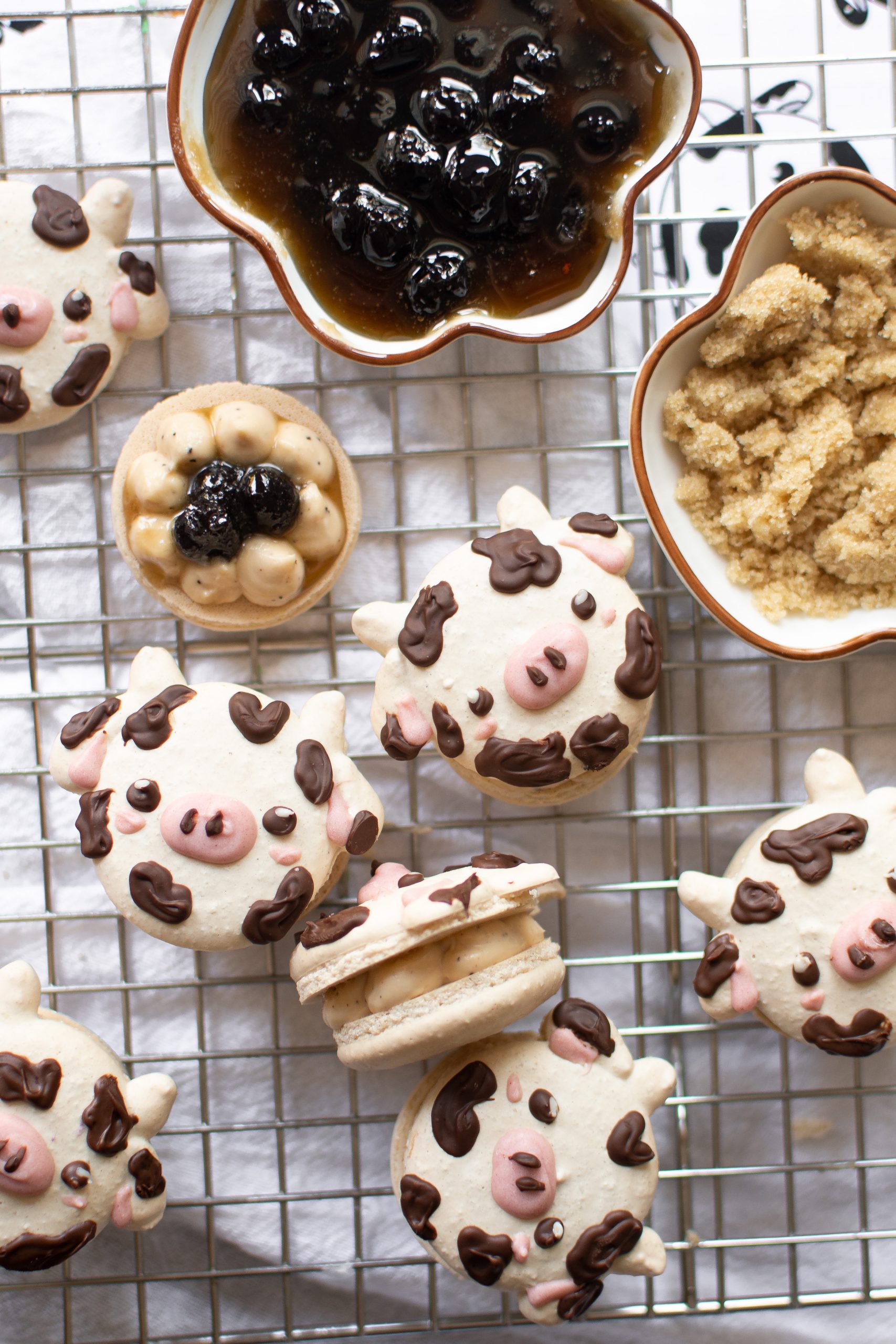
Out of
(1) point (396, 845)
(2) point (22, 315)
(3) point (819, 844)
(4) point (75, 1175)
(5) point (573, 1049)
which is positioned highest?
(2) point (22, 315)

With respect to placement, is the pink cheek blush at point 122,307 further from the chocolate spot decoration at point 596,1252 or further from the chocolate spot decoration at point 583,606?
the chocolate spot decoration at point 596,1252

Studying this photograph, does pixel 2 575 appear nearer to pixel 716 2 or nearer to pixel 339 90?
pixel 339 90

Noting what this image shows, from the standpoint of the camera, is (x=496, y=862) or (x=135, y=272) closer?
(x=496, y=862)

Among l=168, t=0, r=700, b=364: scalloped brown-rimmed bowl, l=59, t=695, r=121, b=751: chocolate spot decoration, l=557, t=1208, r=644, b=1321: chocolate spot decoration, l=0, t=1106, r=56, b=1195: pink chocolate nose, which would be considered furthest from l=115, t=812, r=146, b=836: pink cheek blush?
l=557, t=1208, r=644, b=1321: chocolate spot decoration

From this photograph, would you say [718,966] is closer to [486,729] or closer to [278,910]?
[486,729]

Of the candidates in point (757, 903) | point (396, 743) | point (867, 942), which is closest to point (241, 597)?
point (396, 743)

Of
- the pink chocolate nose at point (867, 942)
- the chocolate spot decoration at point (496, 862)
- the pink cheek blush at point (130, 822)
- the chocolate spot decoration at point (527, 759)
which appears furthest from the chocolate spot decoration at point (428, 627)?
the pink chocolate nose at point (867, 942)
